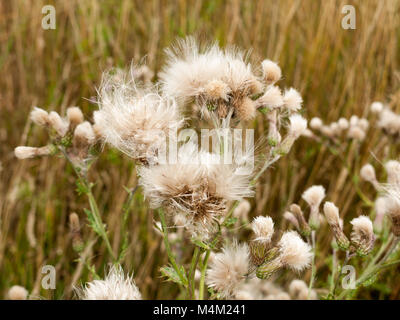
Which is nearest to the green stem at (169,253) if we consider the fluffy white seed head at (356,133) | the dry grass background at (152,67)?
the dry grass background at (152,67)

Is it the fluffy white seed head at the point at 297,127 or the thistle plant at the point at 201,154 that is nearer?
the thistle plant at the point at 201,154

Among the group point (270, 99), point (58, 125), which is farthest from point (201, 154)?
point (58, 125)

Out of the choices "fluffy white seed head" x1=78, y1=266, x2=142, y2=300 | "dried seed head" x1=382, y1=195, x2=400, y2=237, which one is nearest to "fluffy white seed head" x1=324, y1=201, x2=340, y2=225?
"dried seed head" x1=382, y1=195, x2=400, y2=237

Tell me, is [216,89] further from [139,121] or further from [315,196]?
[315,196]

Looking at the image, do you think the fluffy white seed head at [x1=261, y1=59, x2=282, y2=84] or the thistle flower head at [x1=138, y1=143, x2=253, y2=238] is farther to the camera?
the fluffy white seed head at [x1=261, y1=59, x2=282, y2=84]

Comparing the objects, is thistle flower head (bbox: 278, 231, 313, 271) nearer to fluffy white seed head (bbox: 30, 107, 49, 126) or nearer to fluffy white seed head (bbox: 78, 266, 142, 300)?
fluffy white seed head (bbox: 78, 266, 142, 300)

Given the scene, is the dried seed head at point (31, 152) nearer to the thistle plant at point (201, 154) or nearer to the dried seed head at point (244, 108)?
the thistle plant at point (201, 154)
